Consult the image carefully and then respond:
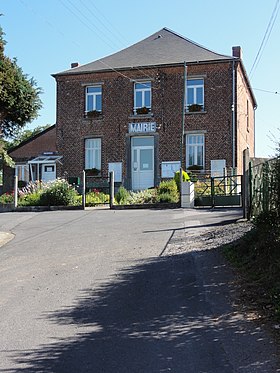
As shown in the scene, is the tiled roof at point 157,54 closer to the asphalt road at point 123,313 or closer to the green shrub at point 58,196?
the green shrub at point 58,196

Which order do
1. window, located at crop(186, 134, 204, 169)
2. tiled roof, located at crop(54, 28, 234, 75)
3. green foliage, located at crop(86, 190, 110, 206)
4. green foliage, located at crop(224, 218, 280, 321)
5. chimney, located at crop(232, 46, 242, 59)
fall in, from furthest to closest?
chimney, located at crop(232, 46, 242, 59) → tiled roof, located at crop(54, 28, 234, 75) → window, located at crop(186, 134, 204, 169) → green foliage, located at crop(86, 190, 110, 206) → green foliage, located at crop(224, 218, 280, 321)

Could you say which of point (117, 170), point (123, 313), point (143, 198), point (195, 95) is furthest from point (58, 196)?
point (123, 313)

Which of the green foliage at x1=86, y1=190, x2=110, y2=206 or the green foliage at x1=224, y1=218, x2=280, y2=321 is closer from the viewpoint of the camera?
the green foliage at x1=224, y1=218, x2=280, y2=321

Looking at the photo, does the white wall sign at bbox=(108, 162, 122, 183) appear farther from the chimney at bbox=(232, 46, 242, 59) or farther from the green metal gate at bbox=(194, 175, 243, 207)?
the chimney at bbox=(232, 46, 242, 59)

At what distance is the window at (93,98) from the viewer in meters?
31.1

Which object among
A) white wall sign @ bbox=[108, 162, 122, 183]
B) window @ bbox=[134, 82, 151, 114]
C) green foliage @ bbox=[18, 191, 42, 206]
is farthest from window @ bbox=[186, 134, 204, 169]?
green foliage @ bbox=[18, 191, 42, 206]

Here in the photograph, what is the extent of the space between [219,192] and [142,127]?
9993 mm

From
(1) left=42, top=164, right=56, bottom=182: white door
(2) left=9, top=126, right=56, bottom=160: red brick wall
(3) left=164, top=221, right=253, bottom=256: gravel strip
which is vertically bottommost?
(3) left=164, top=221, right=253, bottom=256: gravel strip

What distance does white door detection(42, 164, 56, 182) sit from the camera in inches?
1285

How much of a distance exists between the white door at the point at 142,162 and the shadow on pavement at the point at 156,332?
21765mm

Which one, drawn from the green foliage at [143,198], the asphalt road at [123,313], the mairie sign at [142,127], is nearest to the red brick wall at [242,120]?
the mairie sign at [142,127]

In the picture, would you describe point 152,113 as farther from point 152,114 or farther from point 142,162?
point 142,162

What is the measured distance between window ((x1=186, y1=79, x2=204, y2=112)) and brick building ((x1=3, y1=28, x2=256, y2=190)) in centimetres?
6

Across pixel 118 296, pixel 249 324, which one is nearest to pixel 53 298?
pixel 118 296
